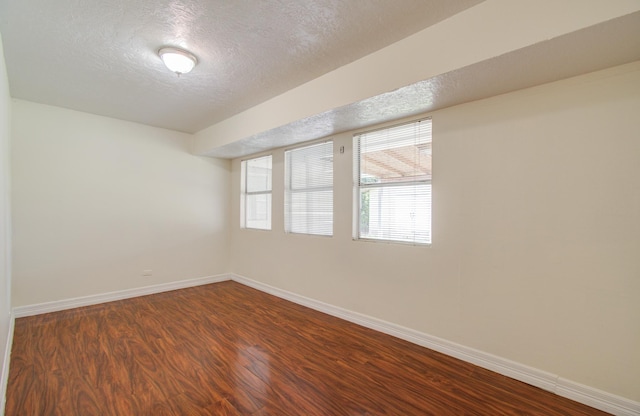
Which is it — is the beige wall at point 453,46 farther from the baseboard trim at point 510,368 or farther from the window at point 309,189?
the baseboard trim at point 510,368

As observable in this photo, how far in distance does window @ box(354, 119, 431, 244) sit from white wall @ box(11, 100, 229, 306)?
124 inches

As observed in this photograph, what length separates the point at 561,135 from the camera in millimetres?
2137

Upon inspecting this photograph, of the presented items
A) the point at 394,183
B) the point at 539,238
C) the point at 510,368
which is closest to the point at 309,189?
the point at 394,183

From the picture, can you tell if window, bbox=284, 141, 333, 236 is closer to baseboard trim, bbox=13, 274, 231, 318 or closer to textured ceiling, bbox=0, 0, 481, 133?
textured ceiling, bbox=0, 0, 481, 133

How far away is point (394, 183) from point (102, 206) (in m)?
4.11

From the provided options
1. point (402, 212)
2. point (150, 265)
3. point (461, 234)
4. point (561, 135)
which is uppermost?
point (561, 135)

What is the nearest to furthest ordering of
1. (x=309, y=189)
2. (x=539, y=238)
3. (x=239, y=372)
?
1. (x=539, y=238)
2. (x=239, y=372)
3. (x=309, y=189)

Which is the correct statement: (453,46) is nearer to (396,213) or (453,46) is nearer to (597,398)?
(396,213)

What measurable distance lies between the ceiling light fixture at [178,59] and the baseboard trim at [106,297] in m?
3.48

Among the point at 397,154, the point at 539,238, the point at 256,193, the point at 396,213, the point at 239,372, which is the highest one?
the point at 397,154

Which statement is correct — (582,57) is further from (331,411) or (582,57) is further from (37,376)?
(37,376)

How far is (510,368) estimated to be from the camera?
231 cm

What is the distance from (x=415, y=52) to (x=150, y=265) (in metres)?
4.70

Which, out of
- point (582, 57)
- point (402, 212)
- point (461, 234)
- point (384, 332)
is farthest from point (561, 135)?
point (384, 332)
